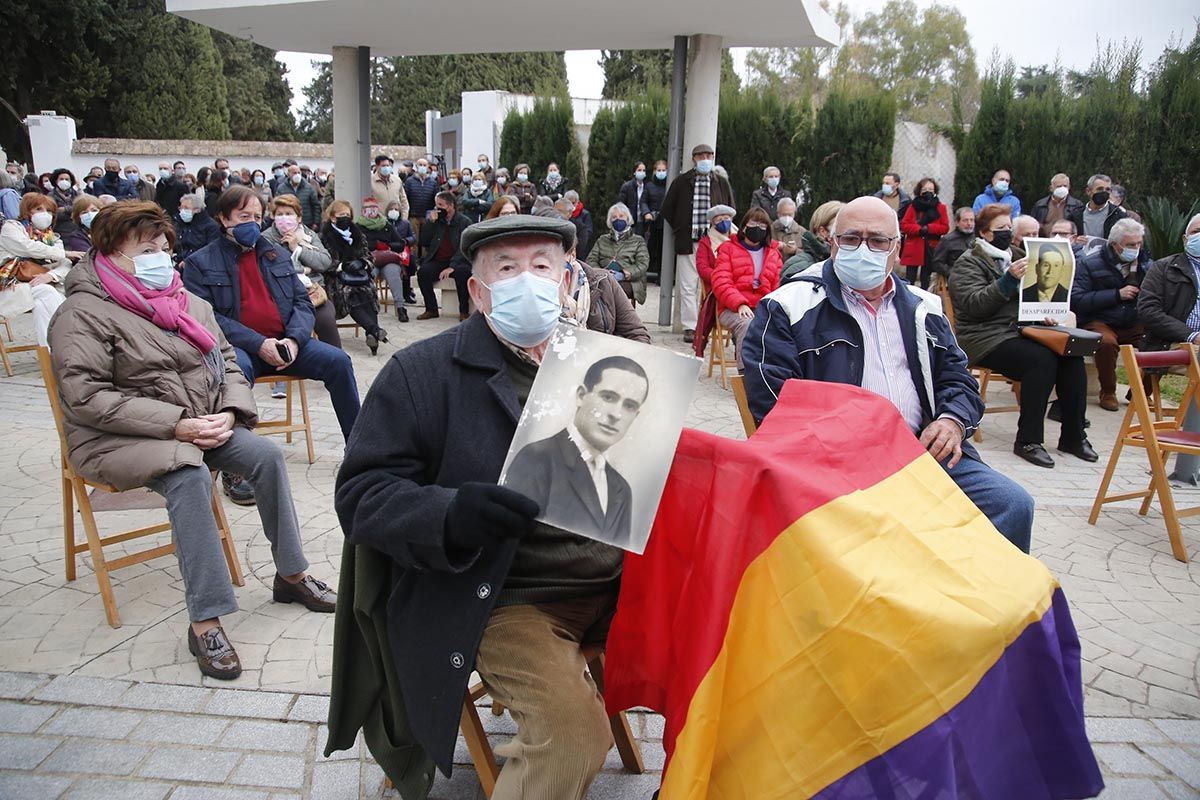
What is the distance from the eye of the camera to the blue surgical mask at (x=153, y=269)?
149 inches

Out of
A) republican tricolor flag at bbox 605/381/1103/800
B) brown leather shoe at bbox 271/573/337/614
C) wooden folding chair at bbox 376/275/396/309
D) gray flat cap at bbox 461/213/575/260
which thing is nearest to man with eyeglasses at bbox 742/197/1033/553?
republican tricolor flag at bbox 605/381/1103/800

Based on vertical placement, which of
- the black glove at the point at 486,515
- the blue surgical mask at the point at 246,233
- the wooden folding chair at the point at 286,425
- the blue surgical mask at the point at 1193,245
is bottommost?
the wooden folding chair at the point at 286,425

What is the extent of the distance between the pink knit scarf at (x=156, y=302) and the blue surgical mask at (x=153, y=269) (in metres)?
0.03

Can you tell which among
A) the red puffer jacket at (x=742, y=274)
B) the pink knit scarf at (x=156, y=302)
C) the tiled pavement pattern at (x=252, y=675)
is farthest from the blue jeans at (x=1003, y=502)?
the red puffer jacket at (x=742, y=274)

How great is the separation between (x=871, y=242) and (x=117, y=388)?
10.6ft

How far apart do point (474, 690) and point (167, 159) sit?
1080 inches

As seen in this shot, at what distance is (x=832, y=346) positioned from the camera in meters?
3.52

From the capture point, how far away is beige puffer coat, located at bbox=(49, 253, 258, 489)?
3510 mm

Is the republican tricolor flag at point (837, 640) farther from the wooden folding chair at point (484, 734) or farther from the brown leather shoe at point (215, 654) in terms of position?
the brown leather shoe at point (215, 654)

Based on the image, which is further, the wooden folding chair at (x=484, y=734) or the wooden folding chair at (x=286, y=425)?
the wooden folding chair at (x=286, y=425)

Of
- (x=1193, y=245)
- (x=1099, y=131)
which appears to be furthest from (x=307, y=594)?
(x=1099, y=131)

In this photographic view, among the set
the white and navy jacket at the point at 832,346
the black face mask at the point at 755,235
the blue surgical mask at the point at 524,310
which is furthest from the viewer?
the black face mask at the point at 755,235

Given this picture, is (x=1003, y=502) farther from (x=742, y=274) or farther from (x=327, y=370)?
(x=742, y=274)

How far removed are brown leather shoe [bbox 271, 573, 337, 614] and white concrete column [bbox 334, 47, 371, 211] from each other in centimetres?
982
